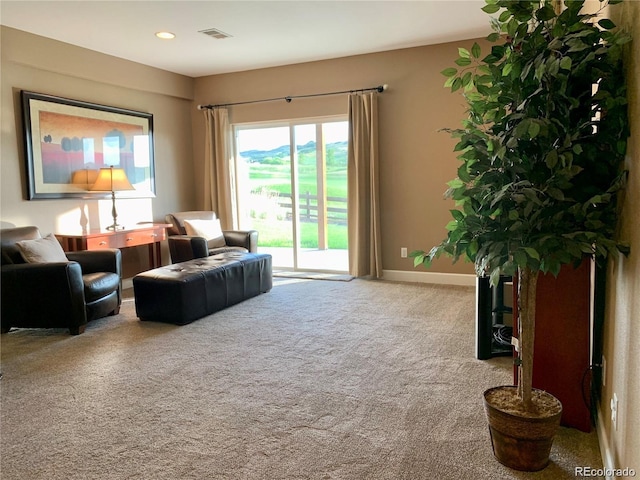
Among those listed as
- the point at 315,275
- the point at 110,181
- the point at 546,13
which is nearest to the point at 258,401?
the point at 546,13

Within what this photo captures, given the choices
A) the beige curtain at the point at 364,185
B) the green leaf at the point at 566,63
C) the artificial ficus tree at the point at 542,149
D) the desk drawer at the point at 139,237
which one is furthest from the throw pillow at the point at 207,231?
the green leaf at the point at 566,63

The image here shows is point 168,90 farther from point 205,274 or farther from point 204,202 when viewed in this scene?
point 205,274

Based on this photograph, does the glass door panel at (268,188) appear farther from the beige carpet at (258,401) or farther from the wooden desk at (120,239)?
the beige carpet at (258,401)

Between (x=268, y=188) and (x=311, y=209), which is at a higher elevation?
(x=268, y=188)

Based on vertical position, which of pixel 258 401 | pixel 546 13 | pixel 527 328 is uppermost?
pixel 546 13

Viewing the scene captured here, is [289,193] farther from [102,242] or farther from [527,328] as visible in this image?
[527,328]

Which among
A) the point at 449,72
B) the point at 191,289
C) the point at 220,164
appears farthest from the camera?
the point at 220,164

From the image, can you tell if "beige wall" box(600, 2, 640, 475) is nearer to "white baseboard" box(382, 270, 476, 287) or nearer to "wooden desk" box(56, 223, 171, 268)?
"white baseboard" box(382, 270, 476, 287)

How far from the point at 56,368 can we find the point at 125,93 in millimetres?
3873

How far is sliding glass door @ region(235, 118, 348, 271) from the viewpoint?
20.4 feet

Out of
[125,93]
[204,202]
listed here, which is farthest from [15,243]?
[204,202]

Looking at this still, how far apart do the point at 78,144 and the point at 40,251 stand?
68.2 inches

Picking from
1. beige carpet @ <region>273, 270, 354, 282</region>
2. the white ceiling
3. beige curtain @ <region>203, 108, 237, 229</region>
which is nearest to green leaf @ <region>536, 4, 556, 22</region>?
the white ceiling

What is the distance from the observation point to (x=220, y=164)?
263 inches
